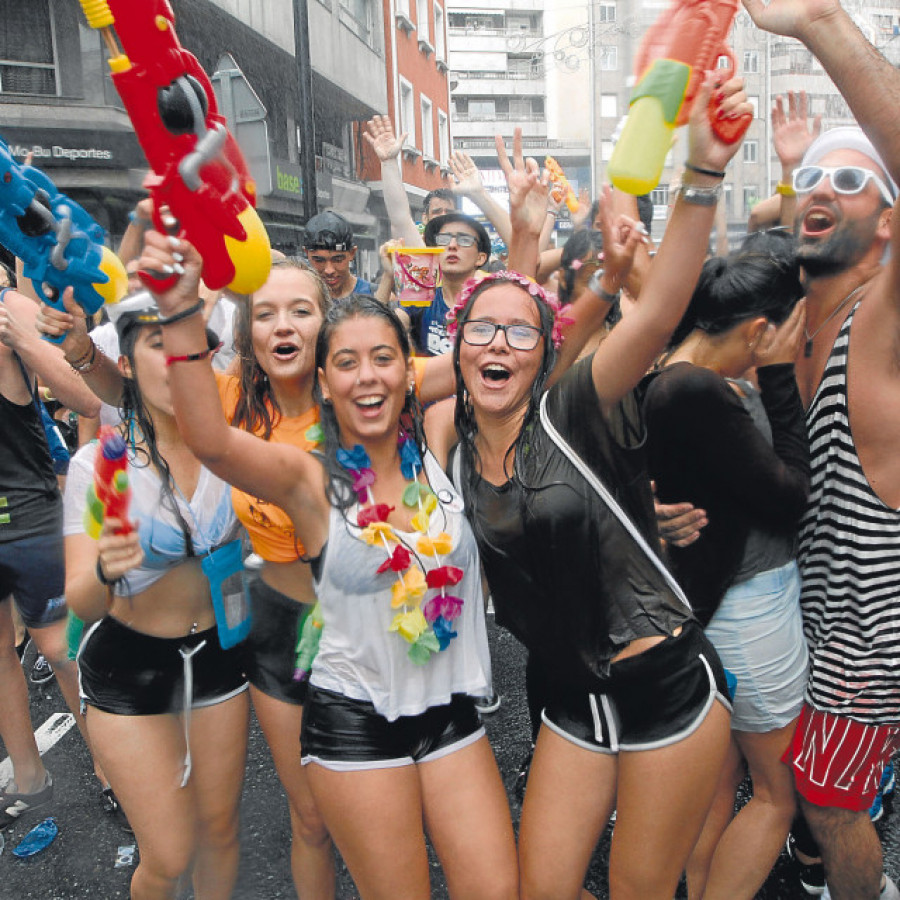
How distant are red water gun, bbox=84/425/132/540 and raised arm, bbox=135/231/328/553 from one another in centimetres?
23

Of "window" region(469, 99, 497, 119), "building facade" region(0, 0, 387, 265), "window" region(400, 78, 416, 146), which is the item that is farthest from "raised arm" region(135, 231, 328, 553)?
"window" region(400, 78, 416, 146)

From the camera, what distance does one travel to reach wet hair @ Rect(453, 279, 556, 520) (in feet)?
6.42

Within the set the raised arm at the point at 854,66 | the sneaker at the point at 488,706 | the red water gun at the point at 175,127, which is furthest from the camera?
the sneaker at the point at 488,706

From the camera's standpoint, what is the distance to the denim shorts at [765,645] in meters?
2.05

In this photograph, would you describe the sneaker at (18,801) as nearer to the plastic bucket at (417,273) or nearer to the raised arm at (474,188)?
the plastic bucket at (417,273)

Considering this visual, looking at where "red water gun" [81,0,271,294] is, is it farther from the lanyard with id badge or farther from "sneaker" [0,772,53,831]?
"sneaker" [0,772,53,831]

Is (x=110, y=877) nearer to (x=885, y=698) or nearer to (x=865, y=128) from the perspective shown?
(x=885, y=698)

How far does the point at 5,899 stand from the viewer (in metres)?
2.64

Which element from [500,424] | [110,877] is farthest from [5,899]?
[500,424]

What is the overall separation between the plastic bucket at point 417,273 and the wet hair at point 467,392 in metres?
2.04

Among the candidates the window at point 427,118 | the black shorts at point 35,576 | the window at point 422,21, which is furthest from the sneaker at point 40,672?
the window at point 427,118

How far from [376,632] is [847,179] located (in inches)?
62.6

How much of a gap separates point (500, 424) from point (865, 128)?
37.3 inches

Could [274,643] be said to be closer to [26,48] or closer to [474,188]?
[474,188]
